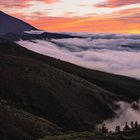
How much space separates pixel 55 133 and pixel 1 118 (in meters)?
15.5

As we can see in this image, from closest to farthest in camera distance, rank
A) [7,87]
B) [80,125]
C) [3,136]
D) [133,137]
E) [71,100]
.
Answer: [133,137]
[3,136]
[80,125]
[7,87]
[71,100]

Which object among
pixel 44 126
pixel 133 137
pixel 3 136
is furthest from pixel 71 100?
pixel 133 137

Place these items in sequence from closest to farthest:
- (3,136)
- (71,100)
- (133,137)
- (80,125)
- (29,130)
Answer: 1. (133,137)
2. (3,136)
3. (29,130)
4. (80,125)
5. (71,100)

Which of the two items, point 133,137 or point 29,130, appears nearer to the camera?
point 133,137

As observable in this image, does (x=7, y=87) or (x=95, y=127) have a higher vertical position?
(x=7, y=87)

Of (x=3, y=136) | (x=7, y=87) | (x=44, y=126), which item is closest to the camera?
(x=3, y=136)

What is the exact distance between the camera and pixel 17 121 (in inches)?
4818

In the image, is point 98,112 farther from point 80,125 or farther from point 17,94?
point 17,94

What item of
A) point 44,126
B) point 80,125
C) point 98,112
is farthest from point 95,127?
point 44,126

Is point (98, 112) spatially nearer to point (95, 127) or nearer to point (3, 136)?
point (95, 127)

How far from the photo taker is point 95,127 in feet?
572

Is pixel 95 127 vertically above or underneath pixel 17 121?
underneath

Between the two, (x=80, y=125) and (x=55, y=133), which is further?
(x=80, y=125)

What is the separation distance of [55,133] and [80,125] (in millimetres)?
53628
